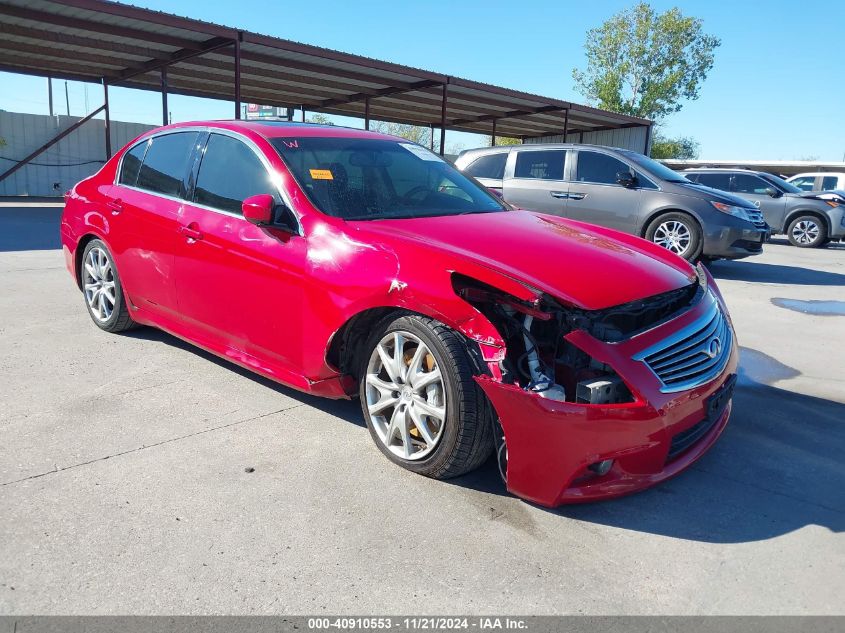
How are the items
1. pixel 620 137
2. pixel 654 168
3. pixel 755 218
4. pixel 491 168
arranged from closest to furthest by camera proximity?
pixel 755 218
pixel 654 168
pixel 491 168
pixel 620 137

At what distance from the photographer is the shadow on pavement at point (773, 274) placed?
877cm

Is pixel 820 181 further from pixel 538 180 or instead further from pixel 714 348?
pixel 714 348

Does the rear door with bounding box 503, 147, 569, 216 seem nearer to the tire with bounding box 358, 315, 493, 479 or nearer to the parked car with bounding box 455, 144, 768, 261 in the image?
the parked car with bounding box 455, 144, 768, 261

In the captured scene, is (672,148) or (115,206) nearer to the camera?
(115,206)

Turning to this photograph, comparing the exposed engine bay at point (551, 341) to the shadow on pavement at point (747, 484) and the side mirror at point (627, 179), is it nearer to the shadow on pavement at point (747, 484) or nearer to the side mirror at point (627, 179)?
the shadow on pavement at point (747, 484)

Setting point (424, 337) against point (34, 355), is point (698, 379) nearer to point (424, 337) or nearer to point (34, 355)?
point (424, 337)

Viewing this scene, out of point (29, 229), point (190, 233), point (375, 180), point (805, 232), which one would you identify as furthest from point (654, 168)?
point (29, 229)

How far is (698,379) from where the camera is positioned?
273cm

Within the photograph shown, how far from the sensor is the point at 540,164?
31.7ft

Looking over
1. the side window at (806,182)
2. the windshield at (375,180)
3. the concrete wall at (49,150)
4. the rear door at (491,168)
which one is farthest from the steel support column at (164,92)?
the side window at (806,182)

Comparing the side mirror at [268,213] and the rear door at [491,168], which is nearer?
the side mirror at [268,213]

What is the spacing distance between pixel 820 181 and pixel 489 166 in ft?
49.4

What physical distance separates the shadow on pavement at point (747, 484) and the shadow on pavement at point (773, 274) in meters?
5.41

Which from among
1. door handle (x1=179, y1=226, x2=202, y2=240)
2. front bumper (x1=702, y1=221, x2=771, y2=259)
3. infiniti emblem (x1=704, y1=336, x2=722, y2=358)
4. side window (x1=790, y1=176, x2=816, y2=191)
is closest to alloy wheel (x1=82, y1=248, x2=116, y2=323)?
door handle (x1=179, y1=226, x2=202, y2=240)
